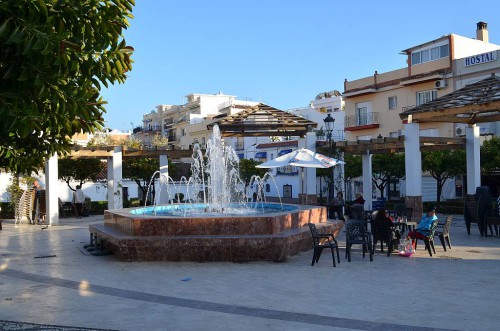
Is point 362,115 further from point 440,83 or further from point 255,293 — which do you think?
point 255,293

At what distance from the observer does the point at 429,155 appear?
28.4 meters

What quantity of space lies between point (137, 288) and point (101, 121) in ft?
11.2

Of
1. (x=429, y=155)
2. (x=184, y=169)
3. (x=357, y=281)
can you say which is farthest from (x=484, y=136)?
(x=357, y=281)

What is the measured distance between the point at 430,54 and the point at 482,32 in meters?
6.29

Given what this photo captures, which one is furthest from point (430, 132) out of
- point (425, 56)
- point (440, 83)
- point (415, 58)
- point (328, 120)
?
point (328, 120)

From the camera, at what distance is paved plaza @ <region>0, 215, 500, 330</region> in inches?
262

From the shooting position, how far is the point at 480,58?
32281 mm

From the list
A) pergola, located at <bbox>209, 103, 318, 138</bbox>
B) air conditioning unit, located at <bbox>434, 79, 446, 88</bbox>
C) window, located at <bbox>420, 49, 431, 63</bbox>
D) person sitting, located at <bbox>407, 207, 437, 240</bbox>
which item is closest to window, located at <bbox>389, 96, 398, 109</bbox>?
window, located at <bbox>420, 49, 431, 63</bbox>

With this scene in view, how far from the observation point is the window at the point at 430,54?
35.3 meters

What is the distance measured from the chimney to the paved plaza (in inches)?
1226

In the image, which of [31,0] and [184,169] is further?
[184,169]

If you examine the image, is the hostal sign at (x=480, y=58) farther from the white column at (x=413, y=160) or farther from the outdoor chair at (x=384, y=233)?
the outdoor chair at (x=384, y=233)

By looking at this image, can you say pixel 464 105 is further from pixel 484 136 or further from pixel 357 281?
pixel 484 136

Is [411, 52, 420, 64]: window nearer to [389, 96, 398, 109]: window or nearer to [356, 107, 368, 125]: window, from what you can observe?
[389, 96, 398, 109]: window
